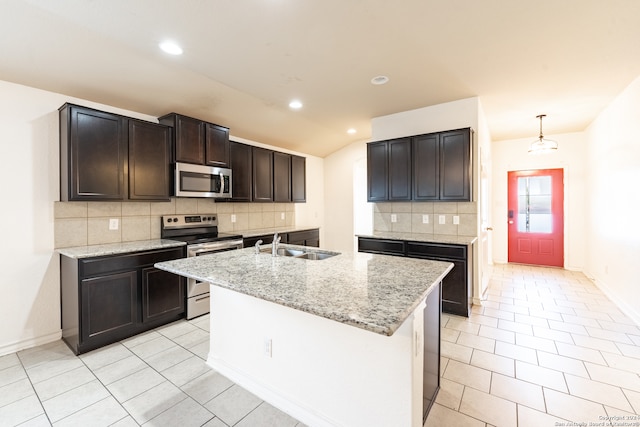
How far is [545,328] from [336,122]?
3.67 meters

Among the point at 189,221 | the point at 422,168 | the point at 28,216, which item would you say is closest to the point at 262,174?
the point at 189,221

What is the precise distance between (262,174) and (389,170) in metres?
1.96

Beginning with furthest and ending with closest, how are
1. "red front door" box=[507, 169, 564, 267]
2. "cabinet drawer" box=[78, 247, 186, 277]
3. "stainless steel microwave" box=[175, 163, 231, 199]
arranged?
"red front door" box=[507, 169, 564, 267] → "stainless steel microwave" box=[175, 163, 231, 199] → "cabinet drawer" box=[78, 247, 186, 277]

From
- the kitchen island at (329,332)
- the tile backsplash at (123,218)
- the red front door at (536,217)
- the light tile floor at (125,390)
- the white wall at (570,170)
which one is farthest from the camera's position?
the red front door at (536,217)

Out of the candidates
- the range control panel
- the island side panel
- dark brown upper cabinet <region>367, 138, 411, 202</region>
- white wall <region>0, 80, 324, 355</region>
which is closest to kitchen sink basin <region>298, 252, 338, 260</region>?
the island side panel

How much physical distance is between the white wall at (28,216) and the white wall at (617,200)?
6.03 m

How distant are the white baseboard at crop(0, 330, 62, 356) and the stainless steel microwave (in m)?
1.77

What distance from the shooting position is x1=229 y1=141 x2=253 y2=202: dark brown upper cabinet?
4.04 metres

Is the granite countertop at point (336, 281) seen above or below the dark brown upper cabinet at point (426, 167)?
below

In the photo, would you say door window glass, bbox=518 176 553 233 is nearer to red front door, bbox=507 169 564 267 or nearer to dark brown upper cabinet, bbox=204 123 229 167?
red front door, bbox=507 169 564 267

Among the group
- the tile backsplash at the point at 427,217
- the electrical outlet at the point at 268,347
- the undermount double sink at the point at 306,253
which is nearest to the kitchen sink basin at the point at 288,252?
the undermount double sink at the point at 306,253

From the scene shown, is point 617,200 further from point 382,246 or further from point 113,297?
point 113,297

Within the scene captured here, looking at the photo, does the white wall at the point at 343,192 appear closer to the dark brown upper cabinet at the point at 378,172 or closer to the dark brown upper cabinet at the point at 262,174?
the dark brown upper cabinet at the point at 378,172

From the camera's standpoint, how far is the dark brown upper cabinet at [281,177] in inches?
185
